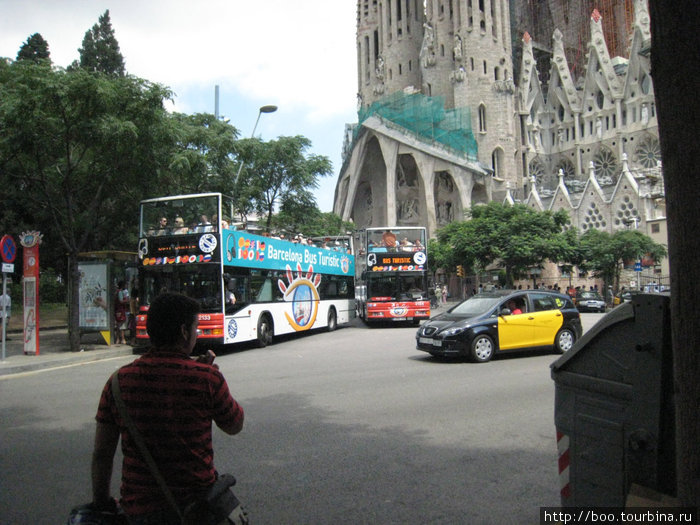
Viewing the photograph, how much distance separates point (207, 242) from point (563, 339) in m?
8.57

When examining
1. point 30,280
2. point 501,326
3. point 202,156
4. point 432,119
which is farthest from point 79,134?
point 432,119

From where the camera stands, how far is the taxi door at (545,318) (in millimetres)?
11773

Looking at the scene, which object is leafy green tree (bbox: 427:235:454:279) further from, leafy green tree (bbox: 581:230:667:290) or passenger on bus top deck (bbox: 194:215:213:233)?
passenger on bus top deck (bbox: 194:215:213:233)

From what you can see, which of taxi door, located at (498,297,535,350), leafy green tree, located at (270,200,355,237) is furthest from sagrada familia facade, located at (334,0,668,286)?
taxi door, located at (498,297,535,350)

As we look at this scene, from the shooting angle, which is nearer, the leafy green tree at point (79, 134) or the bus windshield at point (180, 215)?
the leafy green tree at point (79, 134)

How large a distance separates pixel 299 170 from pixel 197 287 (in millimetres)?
16068

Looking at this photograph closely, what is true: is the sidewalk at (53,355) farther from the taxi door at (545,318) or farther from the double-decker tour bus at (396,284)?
the taxi door at (545,318)

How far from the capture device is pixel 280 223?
32344 millimetres

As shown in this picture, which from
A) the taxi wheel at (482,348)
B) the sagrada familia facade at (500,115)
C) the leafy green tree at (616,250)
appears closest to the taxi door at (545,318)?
the taxi wheel at (482,348)

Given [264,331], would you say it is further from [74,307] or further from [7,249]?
[7,249]

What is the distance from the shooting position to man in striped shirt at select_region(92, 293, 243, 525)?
2188 millimetres

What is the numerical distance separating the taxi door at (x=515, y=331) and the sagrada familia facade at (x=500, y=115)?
1636 inches

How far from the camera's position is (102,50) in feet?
120

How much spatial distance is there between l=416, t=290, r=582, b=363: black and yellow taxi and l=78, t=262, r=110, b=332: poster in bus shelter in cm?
906
